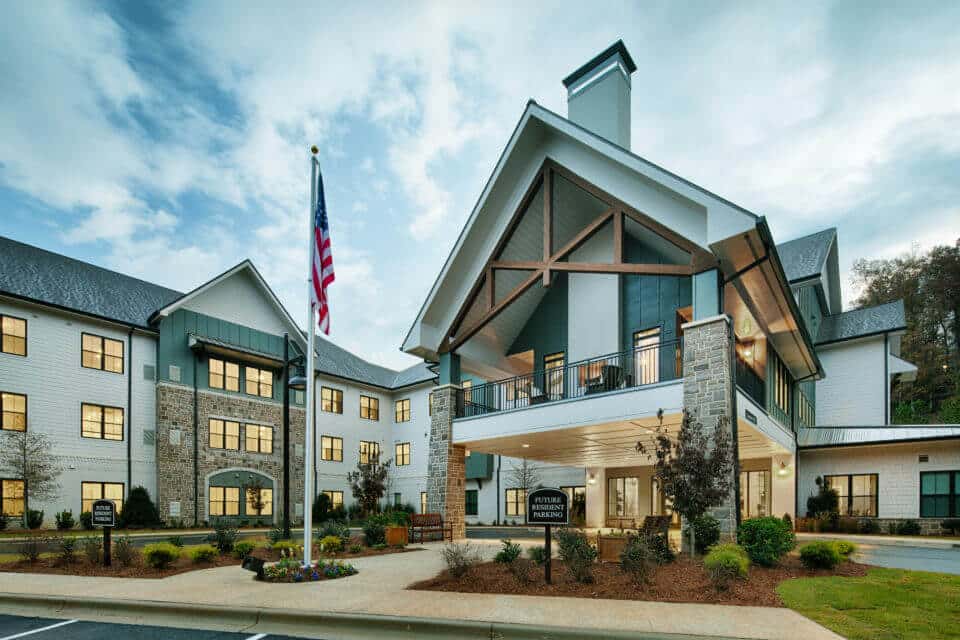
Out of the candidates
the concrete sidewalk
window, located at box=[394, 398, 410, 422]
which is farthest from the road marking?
window, located at box=[394, 398, 410, 422]

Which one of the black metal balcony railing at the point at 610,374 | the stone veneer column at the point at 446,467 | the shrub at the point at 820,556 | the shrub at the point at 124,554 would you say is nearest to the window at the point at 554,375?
the black metal balcony railing at the point at 610,374

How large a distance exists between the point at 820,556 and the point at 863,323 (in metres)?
20.7

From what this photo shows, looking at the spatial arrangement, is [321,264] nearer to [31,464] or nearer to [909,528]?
[31,464]

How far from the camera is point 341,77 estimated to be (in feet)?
64.1

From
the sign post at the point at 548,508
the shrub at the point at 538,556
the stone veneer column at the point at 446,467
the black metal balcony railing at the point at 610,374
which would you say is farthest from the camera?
the stone veneer column at the point at 446,467

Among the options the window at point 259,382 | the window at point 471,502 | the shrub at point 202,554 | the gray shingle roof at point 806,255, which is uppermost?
the gray shingle roof at point 806,255

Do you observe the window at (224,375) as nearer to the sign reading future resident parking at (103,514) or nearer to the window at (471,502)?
the window at (471,502)

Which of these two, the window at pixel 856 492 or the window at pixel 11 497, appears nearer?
the window at pixel 11 497

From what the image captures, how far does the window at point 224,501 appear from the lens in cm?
2691

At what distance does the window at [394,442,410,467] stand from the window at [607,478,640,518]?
14171 mm

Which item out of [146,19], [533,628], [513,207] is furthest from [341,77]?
[533,628]

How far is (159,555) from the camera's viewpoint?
11125mm

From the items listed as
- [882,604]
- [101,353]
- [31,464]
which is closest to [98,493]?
[31,464]

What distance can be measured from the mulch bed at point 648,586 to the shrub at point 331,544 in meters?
5.02
